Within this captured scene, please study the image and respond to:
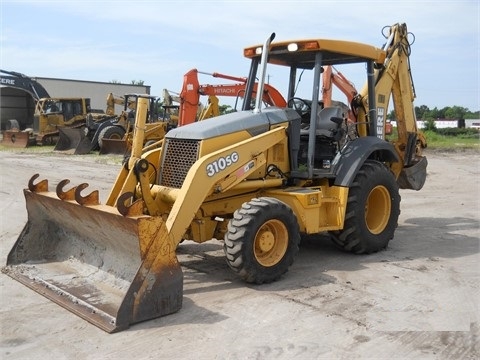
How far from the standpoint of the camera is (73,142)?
23.8 m

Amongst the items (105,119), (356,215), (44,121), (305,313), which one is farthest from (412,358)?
(44,121)

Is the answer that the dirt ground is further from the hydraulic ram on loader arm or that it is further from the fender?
the fender

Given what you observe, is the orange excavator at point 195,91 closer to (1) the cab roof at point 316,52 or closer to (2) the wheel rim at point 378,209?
(1) the cab roof at point 316,52

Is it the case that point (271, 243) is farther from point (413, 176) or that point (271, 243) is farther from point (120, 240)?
point (413, 176)

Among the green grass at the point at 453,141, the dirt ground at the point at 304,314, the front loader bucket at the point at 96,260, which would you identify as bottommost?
the dirt ground at the point at 304,314

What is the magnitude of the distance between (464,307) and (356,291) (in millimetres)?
958

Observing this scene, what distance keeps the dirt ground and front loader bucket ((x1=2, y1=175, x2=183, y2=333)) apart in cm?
13

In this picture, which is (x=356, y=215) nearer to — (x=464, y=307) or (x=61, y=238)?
(x=464, y=307)

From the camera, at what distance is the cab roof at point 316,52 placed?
20.8 feet

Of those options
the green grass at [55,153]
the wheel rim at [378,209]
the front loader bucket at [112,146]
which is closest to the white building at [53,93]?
the green grass at [55,153]

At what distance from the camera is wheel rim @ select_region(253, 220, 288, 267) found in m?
5.46

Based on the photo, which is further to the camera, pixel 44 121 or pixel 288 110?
pixel 44 121

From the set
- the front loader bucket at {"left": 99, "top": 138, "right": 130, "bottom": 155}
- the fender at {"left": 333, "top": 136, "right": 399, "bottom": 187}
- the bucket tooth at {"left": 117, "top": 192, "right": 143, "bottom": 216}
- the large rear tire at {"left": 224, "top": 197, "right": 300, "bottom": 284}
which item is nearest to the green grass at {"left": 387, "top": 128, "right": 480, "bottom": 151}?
the front loader bucket at {"left": 99, "top": 138, "right": 130, "bottom": 155}

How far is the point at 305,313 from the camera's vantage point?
4.76 meters
